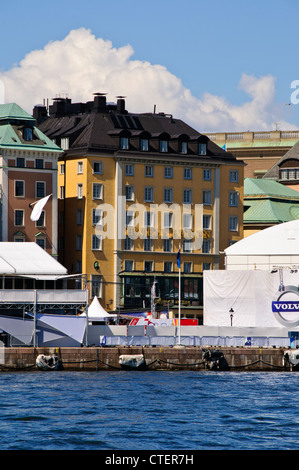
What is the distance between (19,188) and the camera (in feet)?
441

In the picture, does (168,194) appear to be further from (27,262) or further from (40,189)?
(27,262)

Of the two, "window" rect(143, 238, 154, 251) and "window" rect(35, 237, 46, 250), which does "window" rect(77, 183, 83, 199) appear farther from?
"window" rect(143, 238, 154, 251)

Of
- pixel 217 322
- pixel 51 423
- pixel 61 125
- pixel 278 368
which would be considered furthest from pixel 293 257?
pixel 51 423

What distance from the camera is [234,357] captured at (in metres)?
103

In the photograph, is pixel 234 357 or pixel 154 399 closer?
pixel 154 399

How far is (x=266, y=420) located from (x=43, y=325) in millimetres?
34180

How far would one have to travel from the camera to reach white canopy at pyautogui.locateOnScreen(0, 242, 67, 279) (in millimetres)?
114938

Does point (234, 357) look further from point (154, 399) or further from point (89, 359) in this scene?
point (154, 399)

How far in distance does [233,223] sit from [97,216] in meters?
17.7

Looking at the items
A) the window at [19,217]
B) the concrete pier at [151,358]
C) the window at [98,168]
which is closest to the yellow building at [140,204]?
the window at [98,168]

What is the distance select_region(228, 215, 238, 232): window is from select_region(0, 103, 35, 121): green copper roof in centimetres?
2558

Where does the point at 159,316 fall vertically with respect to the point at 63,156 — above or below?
below
